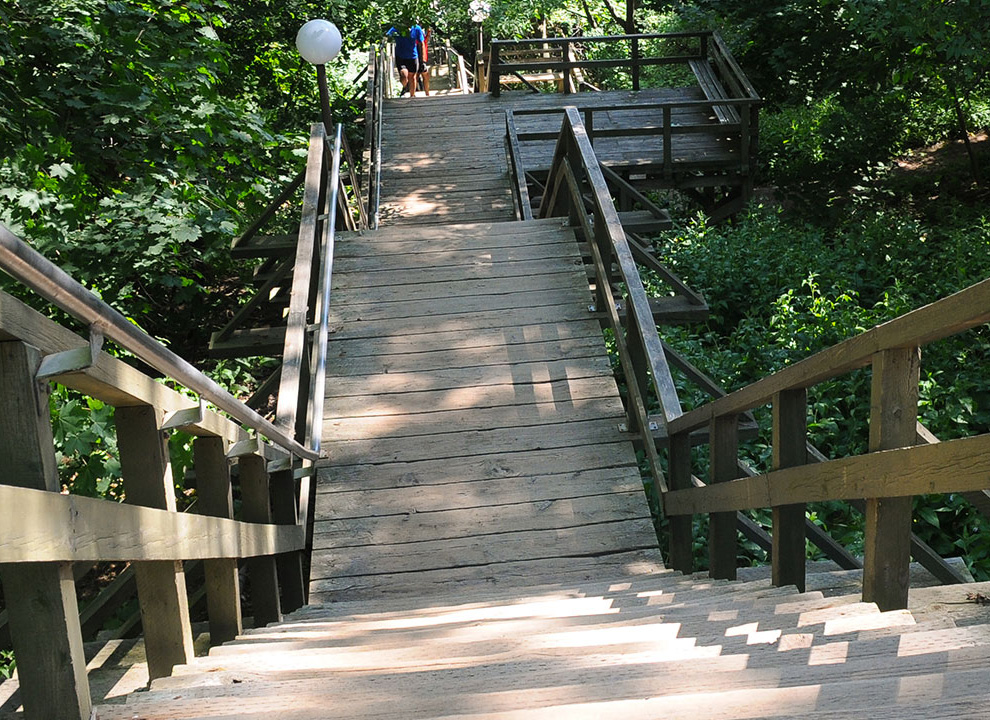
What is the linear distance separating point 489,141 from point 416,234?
19.1 feet

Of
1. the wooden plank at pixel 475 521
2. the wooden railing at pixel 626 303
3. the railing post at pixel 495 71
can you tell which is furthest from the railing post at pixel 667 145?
the wooden plank at pixel 475 521

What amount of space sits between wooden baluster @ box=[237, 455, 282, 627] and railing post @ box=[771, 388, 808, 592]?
68.6 inches

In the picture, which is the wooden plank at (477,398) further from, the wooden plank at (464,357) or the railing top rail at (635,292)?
the railing top rail at (635,292)

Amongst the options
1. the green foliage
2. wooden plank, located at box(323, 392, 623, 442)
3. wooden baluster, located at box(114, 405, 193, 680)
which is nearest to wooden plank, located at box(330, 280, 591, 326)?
wooden plank, located at box(323, 392, 623, 442)

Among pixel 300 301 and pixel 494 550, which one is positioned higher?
pixel 300 301

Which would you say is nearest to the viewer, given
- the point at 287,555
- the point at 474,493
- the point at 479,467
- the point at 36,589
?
the point at 36,589

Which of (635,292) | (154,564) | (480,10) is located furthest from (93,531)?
(480,10)

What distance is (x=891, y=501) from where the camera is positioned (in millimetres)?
2066

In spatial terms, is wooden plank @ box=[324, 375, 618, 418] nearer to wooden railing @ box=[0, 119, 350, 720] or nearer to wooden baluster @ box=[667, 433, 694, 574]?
wooden baluster @ box=[667, 433, 694, 574]

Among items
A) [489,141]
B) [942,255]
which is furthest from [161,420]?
[489,141]

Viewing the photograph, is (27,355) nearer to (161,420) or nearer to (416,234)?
(161,420)

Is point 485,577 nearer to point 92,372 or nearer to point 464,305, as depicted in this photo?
point 464,305

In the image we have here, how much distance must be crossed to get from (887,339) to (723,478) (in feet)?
5.15

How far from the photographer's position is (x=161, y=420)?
6.84 feet
